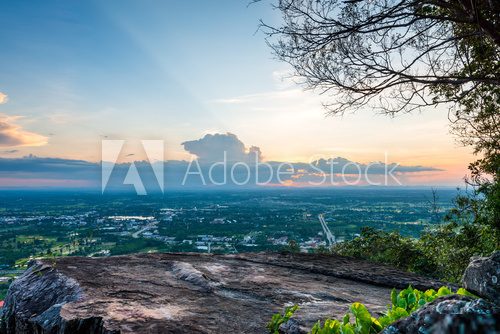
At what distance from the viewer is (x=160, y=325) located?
328cm

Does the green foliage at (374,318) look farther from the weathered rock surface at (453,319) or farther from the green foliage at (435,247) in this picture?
the green foliage at (435,247)

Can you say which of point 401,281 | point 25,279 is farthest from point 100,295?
point 401,281

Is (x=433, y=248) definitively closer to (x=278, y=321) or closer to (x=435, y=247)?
(x=435, y=247)

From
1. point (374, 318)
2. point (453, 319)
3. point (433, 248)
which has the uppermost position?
point (453, 319)

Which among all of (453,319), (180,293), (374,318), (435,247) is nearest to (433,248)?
(435,247)

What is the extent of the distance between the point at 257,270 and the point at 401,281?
98.3 inches

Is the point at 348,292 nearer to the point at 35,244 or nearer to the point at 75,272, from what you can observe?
the point at 75,272

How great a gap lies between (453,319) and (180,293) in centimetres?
362

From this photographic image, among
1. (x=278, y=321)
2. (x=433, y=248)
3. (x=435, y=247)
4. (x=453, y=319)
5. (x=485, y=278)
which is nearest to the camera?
(x=453, y=319)

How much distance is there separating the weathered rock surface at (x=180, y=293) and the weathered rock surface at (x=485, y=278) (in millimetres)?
1336

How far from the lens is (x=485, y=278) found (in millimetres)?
2434

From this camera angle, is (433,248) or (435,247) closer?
(435,247)

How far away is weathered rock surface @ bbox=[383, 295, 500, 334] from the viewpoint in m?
1.26

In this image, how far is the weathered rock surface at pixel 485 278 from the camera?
Result: 2.36 meters
